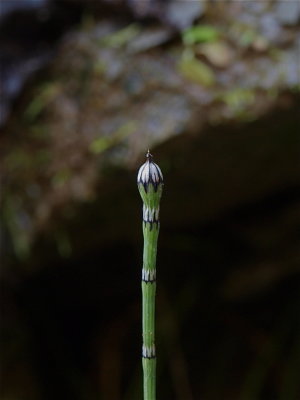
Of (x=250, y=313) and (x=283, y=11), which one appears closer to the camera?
(x=283, y=11)

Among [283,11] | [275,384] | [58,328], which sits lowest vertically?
[275,384]

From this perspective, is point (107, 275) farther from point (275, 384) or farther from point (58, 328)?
point (275, 384)

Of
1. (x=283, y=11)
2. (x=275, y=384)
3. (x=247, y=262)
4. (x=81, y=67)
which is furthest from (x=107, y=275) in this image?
(x=283, y=11)

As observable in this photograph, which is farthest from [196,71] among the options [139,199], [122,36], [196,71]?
[139,199]

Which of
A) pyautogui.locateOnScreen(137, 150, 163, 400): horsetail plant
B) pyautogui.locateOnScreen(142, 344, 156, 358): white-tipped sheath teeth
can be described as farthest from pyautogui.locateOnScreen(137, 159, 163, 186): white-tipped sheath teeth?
pyautogui.locateOnScreen(142, 344, 156, 358): white-tipped sheath teeth

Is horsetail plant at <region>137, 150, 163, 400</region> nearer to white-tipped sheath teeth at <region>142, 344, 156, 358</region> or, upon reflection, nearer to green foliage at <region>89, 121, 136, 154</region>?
white-tipped sheath teeth at <region>142, 344, 156, 358</region>

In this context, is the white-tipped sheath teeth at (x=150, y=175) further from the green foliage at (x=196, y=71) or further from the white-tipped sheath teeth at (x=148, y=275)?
the green foliage at (x=196, y=71)
